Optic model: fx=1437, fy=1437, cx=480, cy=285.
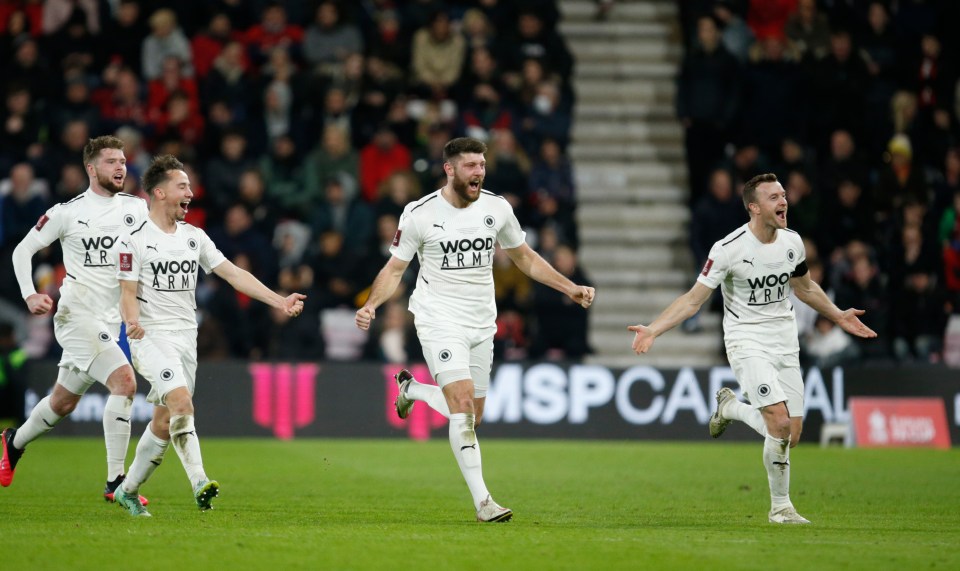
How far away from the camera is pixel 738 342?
10766 mm

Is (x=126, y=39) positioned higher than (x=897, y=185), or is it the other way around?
(x=126, y=39)

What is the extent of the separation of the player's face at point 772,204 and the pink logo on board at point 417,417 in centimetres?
841

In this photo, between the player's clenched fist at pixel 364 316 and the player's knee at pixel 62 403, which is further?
the player's knee at pixel 62 403

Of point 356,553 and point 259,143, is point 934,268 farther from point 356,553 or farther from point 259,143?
point 356,553

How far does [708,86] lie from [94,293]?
12109mm

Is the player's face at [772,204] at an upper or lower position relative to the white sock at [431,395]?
upper

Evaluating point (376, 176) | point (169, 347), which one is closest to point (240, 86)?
point (376, 176)

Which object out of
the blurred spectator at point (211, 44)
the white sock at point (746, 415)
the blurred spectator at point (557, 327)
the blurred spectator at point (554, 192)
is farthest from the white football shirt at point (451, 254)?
the blurred spectator at point (211, 44)

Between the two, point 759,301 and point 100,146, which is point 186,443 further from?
point 759,301

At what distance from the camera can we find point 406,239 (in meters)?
10.4

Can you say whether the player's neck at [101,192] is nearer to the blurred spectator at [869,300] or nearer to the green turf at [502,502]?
the green turf at [502,502]

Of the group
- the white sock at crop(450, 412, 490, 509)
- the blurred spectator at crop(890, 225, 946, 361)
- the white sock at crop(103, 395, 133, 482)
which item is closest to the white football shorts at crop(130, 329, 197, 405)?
the white sock at crop(103, 395, 133, 482)

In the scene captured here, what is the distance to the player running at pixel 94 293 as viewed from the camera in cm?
1127

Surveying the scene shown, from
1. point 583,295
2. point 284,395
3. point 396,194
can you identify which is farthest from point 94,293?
point 396,194
